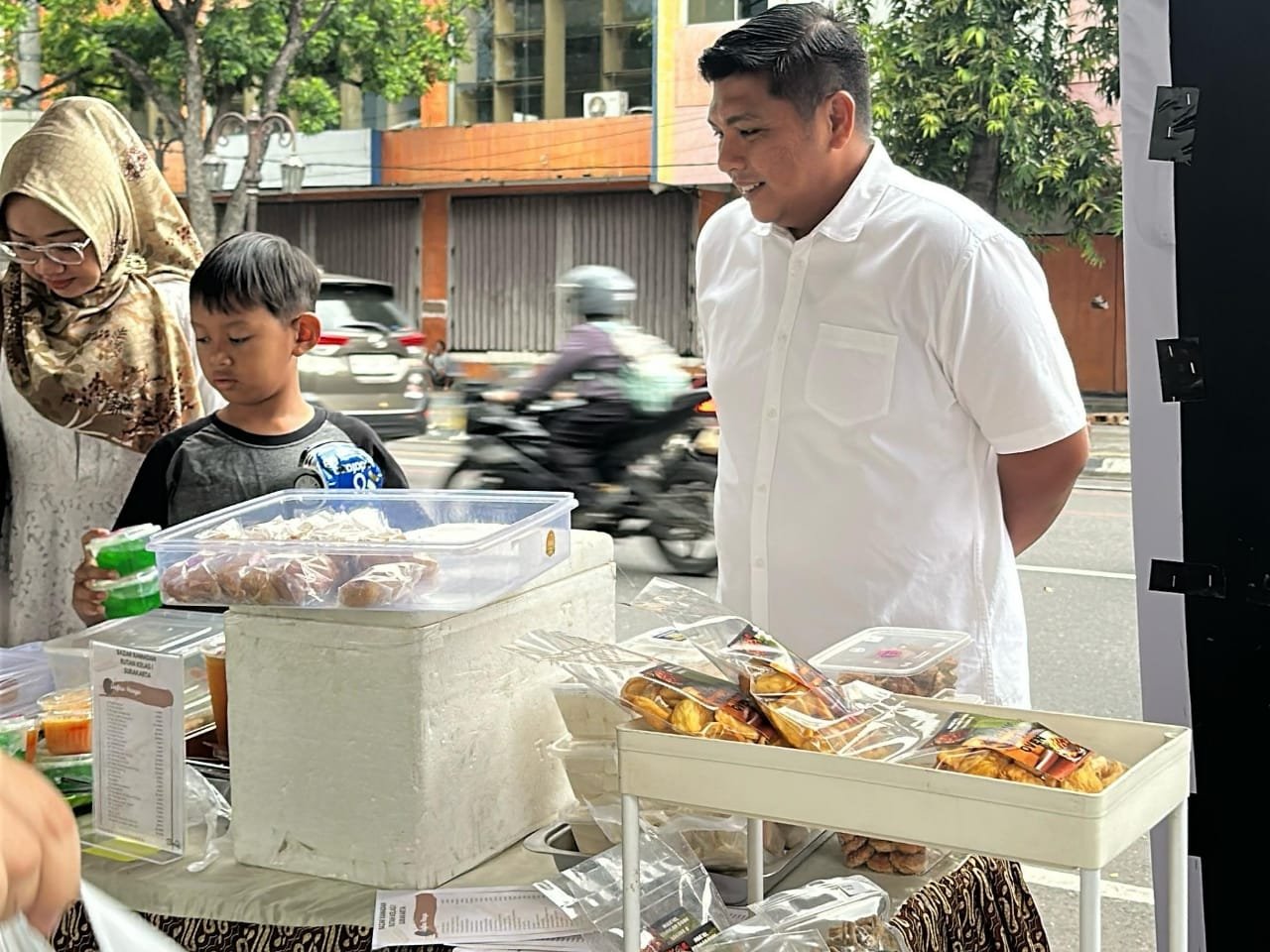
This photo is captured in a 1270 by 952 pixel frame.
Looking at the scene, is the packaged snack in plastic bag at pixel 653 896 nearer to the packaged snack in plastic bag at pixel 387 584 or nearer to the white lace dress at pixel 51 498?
the packaged snack in plastic bag at pixel 387 584

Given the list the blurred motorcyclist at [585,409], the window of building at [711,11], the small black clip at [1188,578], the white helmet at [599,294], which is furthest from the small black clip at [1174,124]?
the window of building at [711,11]

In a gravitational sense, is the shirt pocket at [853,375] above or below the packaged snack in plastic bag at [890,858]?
above

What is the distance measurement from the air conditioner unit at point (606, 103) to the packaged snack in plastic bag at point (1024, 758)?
12.8 meters

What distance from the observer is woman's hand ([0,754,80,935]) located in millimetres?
641

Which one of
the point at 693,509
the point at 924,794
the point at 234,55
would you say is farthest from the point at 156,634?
the point at 234,55

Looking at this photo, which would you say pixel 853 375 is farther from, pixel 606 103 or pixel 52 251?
pixel 606 103

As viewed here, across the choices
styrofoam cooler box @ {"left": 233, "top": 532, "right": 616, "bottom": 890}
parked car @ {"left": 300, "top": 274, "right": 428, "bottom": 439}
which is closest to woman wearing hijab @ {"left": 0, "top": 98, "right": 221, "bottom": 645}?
styrofoam cooler box @ {"left": 233, "top": 532, "right": 616, "bottom": 890}

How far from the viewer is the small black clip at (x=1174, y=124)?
63.5 inches

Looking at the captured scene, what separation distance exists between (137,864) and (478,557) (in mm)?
421

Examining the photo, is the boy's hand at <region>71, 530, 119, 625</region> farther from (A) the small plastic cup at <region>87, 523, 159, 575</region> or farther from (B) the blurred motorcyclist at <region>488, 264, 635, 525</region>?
(B) the blurred motorcyclist at <region>488, 264, 635, 525</region>

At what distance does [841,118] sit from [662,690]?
1011mm

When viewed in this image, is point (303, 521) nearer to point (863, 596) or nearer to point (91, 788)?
point (91, 788)

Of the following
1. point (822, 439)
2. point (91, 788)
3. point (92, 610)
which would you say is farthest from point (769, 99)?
point (91, 788)

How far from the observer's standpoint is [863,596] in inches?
68.9
